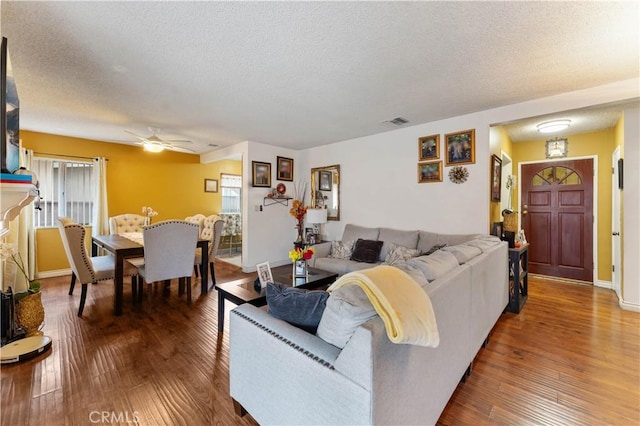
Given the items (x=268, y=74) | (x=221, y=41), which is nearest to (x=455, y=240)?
(x=268, y=74)

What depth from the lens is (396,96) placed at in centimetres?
285

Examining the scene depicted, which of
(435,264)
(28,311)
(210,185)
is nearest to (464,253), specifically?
(435,264)

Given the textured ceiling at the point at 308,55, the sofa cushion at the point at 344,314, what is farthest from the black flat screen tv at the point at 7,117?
the sofa cushion at the point at 344,314

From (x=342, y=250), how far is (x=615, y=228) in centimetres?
374

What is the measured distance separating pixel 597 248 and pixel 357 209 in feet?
12.0

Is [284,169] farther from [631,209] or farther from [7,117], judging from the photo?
[631,209]

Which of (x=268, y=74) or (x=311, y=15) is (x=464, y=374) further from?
(x=268, y=74)

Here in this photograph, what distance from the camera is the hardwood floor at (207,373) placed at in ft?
5.12

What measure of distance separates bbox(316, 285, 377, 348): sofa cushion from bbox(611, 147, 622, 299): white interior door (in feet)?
13.8

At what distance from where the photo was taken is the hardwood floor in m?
1.56

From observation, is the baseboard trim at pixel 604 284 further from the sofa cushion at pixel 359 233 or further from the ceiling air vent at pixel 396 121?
the ceiling air vent at pixel 396 121

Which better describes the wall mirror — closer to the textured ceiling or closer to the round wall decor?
the textured ceiling

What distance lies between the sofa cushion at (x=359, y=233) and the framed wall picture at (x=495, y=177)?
5.28ft

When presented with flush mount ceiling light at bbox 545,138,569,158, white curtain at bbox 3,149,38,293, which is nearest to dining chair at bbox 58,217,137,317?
white curtain at bbox 3,149,38,293
